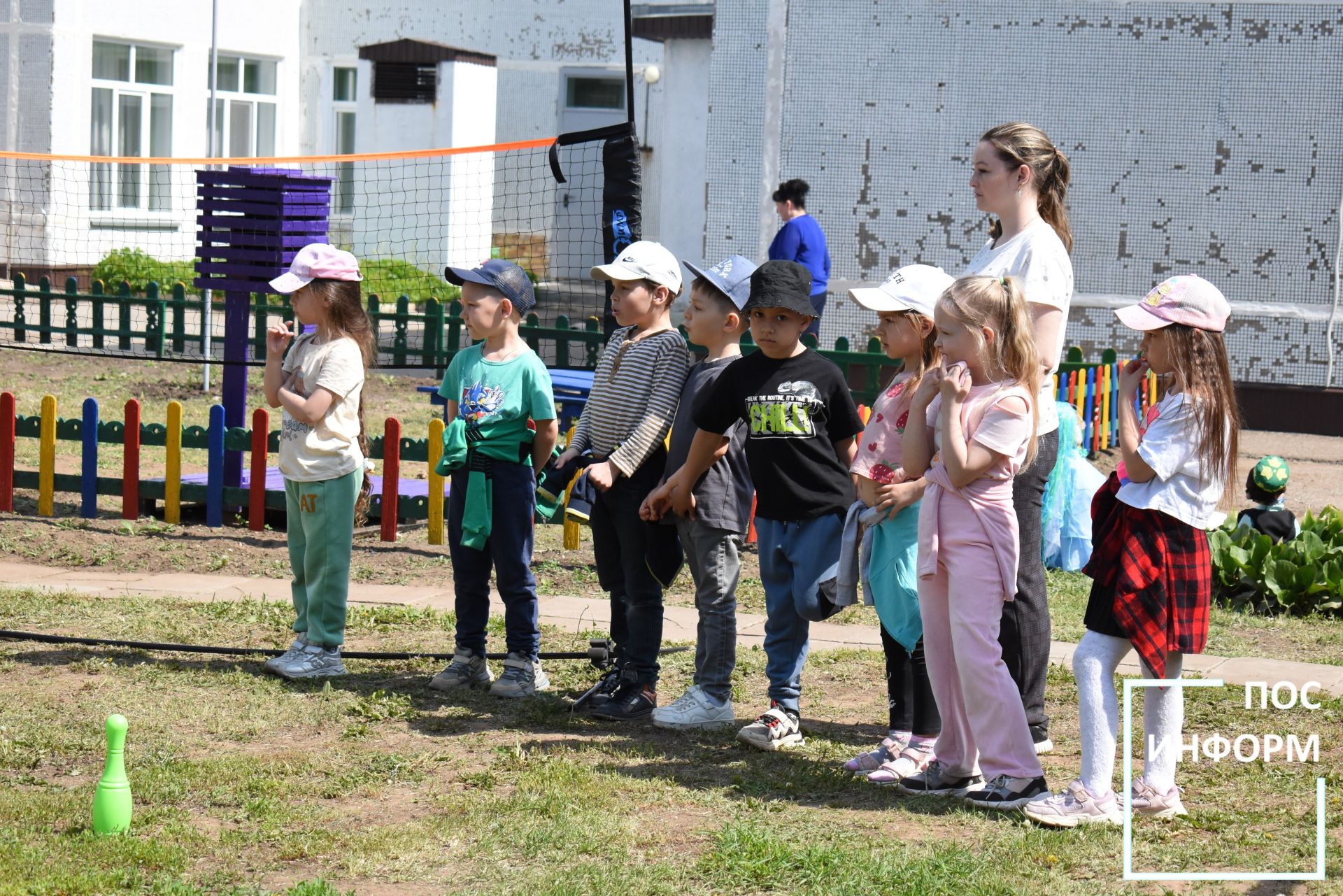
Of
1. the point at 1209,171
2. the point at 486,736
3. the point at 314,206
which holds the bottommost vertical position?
the point at 486,736

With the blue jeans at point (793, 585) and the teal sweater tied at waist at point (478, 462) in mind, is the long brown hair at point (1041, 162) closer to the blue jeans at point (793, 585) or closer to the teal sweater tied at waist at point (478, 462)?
the blue jeans at point (793, 585)

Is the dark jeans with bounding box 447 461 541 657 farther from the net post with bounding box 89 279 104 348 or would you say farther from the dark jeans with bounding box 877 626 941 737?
the net post with bounding box 89 279 104 348

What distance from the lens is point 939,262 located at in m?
15.1

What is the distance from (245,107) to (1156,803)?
1009 inches

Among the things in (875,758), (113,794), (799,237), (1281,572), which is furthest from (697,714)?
(799,237)

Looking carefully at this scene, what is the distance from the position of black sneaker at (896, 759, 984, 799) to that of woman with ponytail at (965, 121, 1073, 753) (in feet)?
1.15

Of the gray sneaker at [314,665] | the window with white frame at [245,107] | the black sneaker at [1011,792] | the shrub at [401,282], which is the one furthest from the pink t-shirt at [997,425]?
the window with white frame at [245,107]

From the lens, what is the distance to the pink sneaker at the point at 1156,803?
4.55 m

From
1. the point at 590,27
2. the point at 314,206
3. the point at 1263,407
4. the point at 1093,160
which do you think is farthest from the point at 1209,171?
the point at 590,27

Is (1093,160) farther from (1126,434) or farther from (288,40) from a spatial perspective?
(288,40)

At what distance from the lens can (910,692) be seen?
17.2 feet

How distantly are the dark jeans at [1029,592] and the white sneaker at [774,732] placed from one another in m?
0.80

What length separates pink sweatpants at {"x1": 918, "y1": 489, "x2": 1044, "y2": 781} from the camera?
15.0 feet

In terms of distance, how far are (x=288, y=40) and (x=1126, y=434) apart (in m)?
26.1
